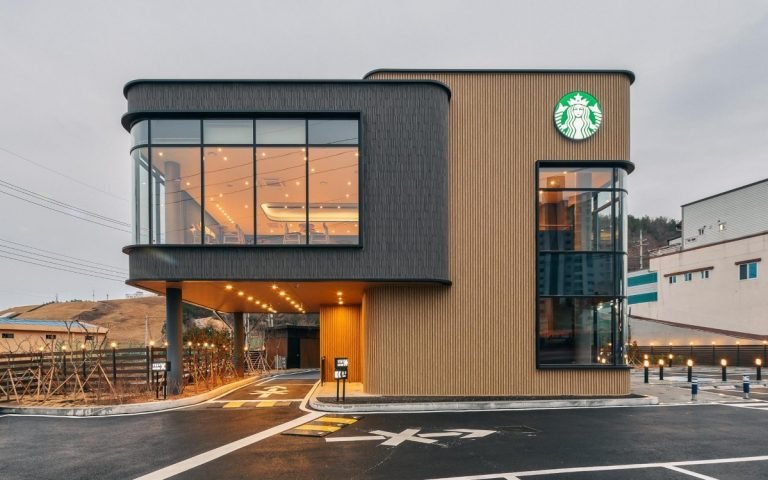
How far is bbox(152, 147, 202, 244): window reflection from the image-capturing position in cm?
1712

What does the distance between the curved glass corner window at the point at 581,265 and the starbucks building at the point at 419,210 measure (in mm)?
48

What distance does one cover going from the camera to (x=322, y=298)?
74.2 ft

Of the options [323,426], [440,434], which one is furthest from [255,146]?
[440,434]

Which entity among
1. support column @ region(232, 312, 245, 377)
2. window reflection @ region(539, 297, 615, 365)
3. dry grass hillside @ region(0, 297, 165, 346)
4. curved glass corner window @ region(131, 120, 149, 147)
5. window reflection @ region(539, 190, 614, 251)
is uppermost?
curved glass corner window @ region(131, 120, 149, 147)

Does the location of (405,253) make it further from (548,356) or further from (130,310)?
(130,310)

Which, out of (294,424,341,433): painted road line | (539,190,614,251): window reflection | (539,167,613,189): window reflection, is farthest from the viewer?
(539,167,613,189): window reflection

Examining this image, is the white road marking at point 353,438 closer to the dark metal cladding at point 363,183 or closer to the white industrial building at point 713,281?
the dark metal cladding at point 363,183

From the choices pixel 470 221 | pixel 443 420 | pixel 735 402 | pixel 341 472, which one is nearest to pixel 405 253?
pixel 470 221

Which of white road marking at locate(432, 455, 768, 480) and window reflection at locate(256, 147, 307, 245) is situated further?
window reflection at locate(256, 147, 307, 245)

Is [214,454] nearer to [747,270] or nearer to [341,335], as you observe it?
[341,335]

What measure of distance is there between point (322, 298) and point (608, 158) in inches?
482

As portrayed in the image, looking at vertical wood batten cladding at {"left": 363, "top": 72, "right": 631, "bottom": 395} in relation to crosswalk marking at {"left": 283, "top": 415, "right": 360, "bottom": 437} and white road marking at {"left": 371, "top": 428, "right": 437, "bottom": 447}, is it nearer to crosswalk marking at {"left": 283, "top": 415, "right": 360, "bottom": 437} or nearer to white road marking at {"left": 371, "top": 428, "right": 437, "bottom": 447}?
crosswalk marking at {"left": 283, "top": 415, "right": 360, "bottom": 437}

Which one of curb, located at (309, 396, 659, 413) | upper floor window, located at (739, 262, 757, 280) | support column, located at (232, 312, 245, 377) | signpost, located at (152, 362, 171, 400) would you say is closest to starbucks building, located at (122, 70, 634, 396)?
signpost, located at (152, 362, 171, 400)

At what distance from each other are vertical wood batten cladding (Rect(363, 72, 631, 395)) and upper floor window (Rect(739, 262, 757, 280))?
2700 cm
